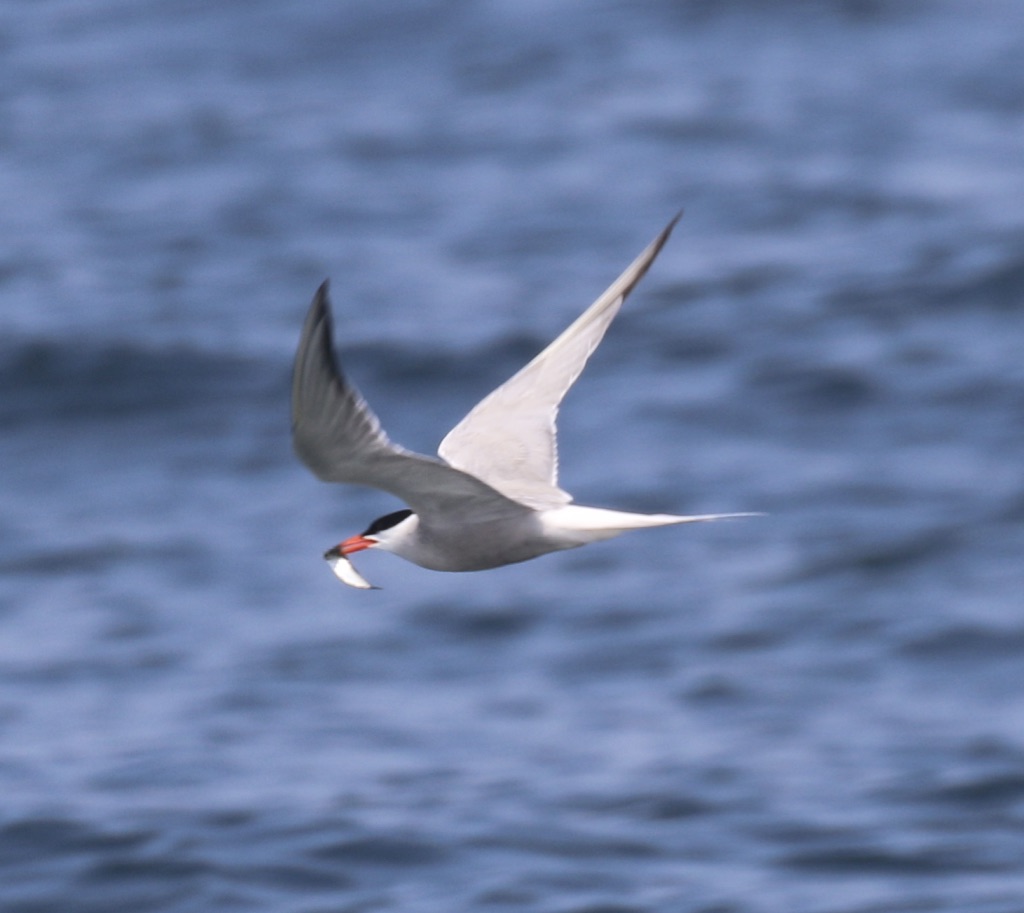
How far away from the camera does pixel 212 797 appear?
15.1 metres

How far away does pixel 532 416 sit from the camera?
7.46m

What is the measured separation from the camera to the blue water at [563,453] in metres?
14.4

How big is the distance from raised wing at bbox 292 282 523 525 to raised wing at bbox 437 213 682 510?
2.54 feet

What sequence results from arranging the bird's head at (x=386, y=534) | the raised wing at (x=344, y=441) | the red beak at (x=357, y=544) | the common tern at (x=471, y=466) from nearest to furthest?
the raised wing at (x=344, y=441)
the common tern at (x=471, y=466)
the bird's head at (x=386, y=534)
the red beak at (x=357, y=544)

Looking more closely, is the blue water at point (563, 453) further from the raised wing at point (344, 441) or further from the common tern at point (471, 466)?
the raised wing at point (344, 441)

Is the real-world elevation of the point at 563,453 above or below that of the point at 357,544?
above

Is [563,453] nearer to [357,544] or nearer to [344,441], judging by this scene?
[357,544]

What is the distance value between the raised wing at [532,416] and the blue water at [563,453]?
248 inches

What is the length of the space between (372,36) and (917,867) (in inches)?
729

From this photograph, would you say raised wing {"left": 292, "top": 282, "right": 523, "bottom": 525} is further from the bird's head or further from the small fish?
the small fish

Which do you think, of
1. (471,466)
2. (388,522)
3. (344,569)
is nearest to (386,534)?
(388,522)

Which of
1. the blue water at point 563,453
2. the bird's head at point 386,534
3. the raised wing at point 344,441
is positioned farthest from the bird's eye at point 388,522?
the blue water at point 563,453

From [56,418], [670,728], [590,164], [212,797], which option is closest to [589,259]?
[590,164]

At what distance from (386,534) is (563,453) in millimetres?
12283
